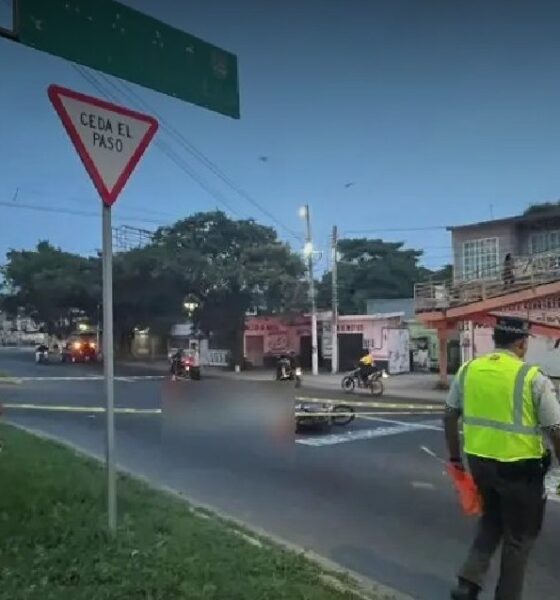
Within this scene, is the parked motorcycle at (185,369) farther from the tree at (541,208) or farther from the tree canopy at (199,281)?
the tree at (541,208)

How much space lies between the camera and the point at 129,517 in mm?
5586

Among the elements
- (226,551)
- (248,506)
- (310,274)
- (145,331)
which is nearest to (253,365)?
(310,274)

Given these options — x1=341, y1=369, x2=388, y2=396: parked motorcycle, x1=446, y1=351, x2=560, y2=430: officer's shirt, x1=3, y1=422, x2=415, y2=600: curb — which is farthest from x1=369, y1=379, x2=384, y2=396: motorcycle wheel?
x1=446, y1=351, x2=560, y2=430: officer's shirt

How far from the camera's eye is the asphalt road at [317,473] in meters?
5.62

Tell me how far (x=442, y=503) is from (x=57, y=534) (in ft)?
13.2

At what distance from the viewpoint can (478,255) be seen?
30953mm

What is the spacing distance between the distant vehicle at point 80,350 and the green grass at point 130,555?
1633 inches

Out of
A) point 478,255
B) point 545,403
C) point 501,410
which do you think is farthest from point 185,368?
point 545,403

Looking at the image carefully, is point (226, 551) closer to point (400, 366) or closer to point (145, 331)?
point (400, 366)

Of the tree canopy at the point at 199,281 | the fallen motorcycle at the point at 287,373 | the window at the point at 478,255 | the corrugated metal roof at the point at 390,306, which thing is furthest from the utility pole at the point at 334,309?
the corrugated metal roof at the point at 390,306

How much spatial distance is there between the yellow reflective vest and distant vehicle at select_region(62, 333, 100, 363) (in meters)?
45.0

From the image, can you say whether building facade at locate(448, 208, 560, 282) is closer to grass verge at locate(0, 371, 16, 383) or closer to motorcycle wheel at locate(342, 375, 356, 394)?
motorcycle wheel at locate(342, 375, 356, 394)

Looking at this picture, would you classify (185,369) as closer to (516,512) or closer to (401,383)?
(401,383)

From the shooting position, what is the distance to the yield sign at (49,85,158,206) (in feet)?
13.8
